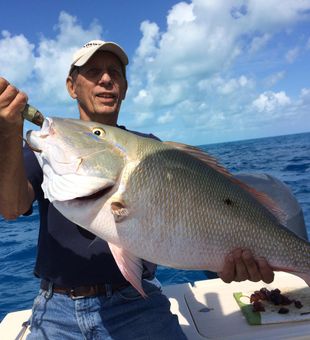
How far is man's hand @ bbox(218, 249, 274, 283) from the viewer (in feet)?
7.26

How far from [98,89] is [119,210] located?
1735mm

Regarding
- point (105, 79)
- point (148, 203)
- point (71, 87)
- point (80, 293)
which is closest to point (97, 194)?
point (148, 203)

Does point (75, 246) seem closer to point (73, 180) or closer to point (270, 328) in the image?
point (73, 180)

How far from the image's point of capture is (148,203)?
6.76 ft

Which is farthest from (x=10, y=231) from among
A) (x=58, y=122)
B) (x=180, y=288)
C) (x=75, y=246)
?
(x=58, y=122)

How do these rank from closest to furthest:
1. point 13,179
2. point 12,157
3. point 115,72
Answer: point 12,157 → point 13,179 → point 115,72

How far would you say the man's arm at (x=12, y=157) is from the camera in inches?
82.7

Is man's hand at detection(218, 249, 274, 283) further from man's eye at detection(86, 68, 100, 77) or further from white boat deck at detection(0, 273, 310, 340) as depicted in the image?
man's eye at detection(86, 68, 100, 77)

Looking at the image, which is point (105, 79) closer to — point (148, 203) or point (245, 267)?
point (148, 203)

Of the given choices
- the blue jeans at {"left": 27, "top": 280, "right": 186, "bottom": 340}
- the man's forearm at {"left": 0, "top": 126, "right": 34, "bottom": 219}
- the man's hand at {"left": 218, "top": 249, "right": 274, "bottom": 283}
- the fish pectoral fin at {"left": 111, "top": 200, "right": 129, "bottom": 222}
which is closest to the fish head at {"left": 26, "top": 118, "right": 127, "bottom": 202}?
the fish pectoral fin at {"left": 111, "top": 200, "right": 129, "bottom": 222}

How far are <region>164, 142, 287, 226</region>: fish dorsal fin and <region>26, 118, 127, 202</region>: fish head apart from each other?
0.46m

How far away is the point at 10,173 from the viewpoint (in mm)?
2449

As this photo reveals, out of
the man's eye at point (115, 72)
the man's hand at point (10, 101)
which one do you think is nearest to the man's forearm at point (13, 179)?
the man's hand at point (10, 101)

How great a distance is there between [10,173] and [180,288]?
2.55m
